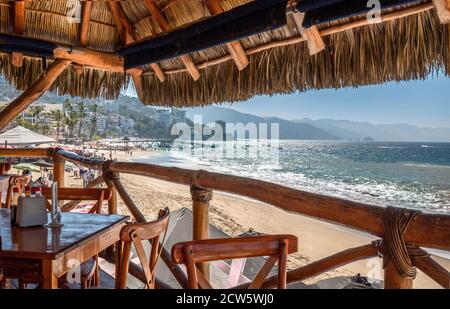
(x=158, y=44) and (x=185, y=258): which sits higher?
(x=158, y=44)

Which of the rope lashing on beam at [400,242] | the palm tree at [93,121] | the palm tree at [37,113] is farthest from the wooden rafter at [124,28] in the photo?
the palm tree at [37,113]

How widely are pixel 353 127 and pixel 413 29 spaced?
120ft

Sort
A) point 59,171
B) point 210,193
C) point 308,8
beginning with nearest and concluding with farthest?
point 210,193
point 308,8
point 59,171

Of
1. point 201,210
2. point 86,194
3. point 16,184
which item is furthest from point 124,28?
point 201,210

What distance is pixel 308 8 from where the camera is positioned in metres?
2.05

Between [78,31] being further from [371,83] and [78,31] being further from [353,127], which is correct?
[353,127]

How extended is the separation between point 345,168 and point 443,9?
2355 cm

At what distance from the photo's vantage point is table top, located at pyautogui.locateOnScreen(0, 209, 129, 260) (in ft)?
4.02

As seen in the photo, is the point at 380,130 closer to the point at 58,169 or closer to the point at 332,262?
the point at 58,169

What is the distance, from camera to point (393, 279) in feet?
3.19

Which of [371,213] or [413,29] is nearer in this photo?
[371,213]

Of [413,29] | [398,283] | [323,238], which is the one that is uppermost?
[413,29]

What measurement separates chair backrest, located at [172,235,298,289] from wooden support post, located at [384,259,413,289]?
0.81ft

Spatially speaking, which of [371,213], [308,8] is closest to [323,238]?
[308,8]
